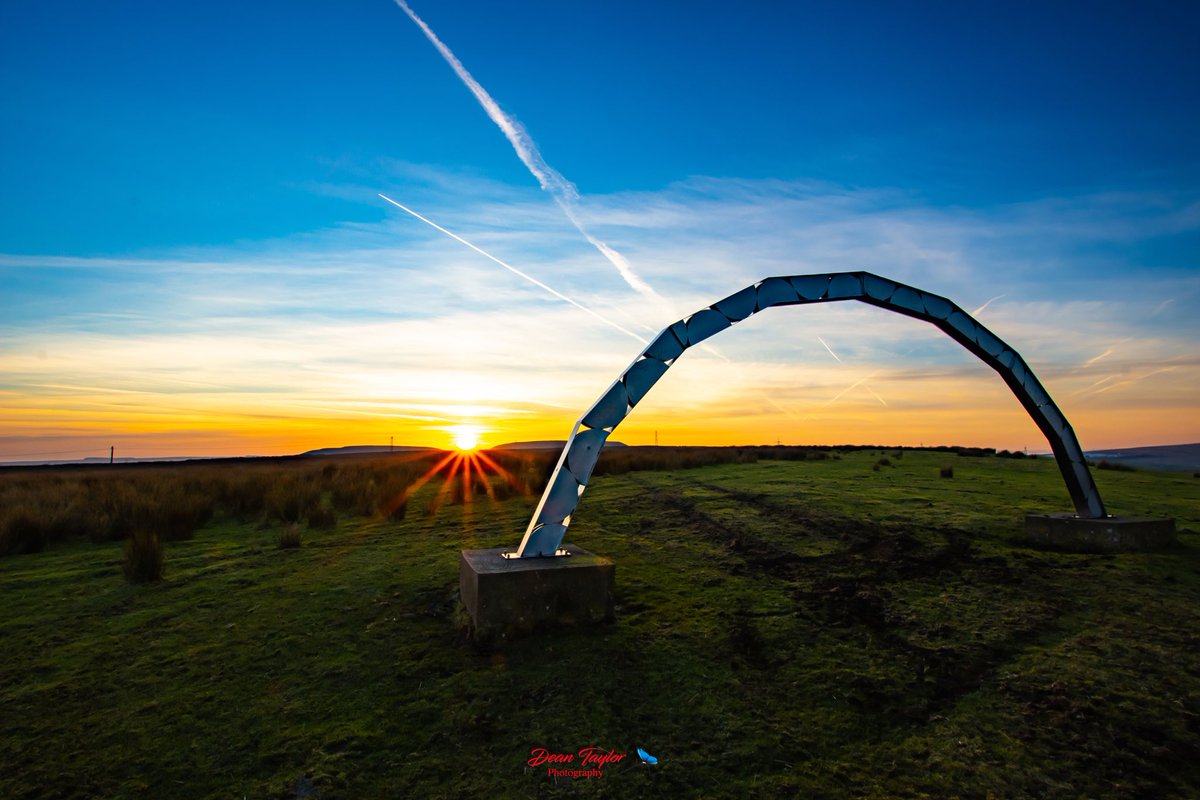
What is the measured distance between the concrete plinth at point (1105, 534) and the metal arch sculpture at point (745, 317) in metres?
0.47

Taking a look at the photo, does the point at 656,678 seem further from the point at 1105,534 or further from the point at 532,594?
the point at 1105,534

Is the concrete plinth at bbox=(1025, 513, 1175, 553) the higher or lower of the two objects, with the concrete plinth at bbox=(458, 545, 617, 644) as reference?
higher

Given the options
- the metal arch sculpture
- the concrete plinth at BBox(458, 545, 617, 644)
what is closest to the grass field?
the concrete plinth at BBox(458, 545, 617, 644)

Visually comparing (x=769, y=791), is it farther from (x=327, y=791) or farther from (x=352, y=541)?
(x=352, y=541)

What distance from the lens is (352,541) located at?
412 inches

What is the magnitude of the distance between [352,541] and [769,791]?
841 centimetres

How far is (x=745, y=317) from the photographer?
7070mm

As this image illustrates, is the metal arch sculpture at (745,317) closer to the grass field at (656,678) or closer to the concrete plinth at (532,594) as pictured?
the concrete plinth at (532,594)

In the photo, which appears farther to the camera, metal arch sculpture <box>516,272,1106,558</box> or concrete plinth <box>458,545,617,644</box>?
metal arch sculpture <box>516,272,1106,558</box>

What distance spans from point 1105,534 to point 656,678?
686 cm

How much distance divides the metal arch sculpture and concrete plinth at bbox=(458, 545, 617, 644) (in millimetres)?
406

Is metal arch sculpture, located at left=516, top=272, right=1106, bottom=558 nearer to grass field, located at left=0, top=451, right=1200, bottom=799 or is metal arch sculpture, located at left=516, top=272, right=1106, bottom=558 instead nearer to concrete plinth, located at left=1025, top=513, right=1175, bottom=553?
concrete plinth, located at left=1025, top=513, right=1175, bottom=553

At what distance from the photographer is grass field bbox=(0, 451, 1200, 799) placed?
12.6 ft

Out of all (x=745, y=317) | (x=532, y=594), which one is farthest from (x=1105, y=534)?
(x=532, y=594)
